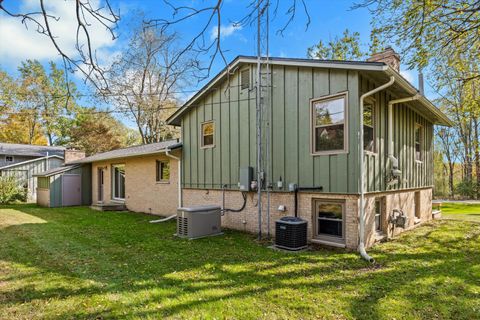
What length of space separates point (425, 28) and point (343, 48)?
17.1 m

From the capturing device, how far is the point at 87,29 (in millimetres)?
2535

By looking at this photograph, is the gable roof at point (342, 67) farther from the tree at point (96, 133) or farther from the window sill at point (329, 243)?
the tree at point (96, 133)

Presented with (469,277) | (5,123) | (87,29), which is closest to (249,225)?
(469,277)

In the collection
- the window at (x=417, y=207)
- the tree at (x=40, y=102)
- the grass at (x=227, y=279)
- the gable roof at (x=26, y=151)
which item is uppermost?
the tree at (x=40, y=102)

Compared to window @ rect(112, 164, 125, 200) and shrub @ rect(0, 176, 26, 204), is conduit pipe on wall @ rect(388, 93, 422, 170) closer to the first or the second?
window @ rect(112, 164, 125, 200)

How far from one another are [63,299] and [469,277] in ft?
20.2

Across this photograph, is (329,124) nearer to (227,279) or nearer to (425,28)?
(425,28)

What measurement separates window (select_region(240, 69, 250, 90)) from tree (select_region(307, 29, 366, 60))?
15777mm

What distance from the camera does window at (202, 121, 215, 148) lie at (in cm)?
988

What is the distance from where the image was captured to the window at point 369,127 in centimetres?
686

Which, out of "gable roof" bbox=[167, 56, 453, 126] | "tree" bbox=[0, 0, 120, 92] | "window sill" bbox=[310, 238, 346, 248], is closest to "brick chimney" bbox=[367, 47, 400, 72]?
"gable roof" bbox=[167, 56, 453, 126]

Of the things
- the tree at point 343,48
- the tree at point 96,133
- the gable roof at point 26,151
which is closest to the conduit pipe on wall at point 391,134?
the tree at point 343,48

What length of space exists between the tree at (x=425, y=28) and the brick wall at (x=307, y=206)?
3.41 m

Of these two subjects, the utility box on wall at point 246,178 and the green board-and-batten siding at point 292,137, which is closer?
the green board-and-batten siding at point 292,137
